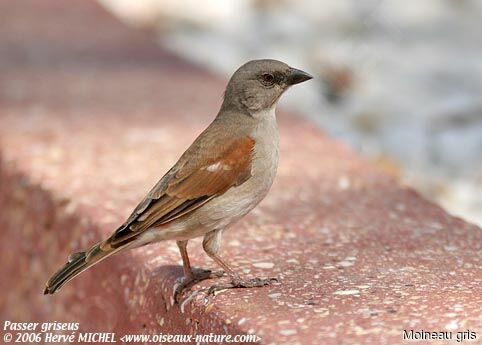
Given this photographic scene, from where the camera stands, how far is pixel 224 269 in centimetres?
333

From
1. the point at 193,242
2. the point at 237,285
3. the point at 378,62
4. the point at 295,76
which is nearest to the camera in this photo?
the point at 237,285

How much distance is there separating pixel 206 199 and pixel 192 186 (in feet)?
0.23

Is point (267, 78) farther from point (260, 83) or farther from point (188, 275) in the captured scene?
point (188, 275)

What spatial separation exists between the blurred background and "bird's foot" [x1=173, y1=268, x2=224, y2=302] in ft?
8.16

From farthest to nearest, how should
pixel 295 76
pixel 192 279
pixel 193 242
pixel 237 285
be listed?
pixel 193 242, pixel 295 76, pixel 192 279, pixel 237 285

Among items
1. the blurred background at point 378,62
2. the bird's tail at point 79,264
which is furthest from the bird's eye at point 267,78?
the blurred background at point 378,62

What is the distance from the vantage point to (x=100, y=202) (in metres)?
4.24

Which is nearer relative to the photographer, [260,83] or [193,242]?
[260,83]

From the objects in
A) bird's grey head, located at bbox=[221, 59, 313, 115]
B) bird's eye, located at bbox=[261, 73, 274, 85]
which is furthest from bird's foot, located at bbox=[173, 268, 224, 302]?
bird's eye, located at bbox=[261, 73, 274, 85]

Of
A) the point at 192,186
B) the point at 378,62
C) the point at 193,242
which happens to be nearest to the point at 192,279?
the point at 192,186

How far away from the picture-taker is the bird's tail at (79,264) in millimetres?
3275

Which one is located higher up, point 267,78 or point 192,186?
point 267,78

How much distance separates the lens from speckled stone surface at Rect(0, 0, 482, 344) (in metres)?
2.99

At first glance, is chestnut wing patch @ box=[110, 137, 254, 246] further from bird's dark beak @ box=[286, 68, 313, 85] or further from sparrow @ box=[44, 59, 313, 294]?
bird's dark beak @ box=[286, 68, 313, 85]
